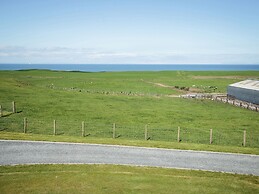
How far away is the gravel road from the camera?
2373cm

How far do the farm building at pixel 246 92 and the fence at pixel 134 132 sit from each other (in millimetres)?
27426

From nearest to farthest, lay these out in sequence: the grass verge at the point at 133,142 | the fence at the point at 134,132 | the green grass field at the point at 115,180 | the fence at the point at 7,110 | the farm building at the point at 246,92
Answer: the green grass field at the point at 115,180
the grass verge at the point at 133,142
the fence at the point at 134,132
the fence at the point at 7,110
the farm building at the point at 246,92

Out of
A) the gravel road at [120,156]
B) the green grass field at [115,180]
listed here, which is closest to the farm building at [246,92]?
the gravel road at [120,156]

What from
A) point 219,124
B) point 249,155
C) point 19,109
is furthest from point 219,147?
point 19,109

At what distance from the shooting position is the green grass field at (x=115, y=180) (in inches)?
728

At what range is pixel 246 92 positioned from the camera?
2712 inches

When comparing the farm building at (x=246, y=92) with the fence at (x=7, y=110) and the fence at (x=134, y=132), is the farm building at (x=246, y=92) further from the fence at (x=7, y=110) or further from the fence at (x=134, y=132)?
the fence at (x=7, y=110)

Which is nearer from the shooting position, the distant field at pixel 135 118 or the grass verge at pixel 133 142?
the grass verge at pixel 133 142

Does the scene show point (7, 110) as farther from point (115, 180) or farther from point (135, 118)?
point (115, 180)

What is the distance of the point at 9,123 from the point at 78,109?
15814 mm

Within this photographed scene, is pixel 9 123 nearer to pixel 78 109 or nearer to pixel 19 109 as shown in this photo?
pixel 19 109

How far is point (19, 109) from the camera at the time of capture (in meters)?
48.0

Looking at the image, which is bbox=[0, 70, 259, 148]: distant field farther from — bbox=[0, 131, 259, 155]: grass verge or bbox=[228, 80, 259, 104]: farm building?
bbox=[228, 80, 259, 104]: farm building

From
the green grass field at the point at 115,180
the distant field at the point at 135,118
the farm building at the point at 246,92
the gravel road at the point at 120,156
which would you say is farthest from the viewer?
the farm building at the point at 246,92
